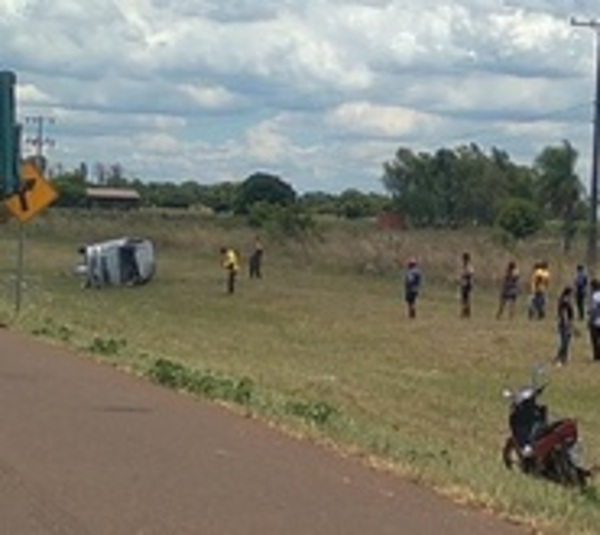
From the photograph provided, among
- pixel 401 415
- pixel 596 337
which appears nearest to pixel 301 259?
pixel 596 337

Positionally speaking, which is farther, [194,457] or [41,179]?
[41,179]

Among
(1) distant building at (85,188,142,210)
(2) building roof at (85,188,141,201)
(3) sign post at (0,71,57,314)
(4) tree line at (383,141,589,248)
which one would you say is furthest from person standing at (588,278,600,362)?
(2) building roof at (85,188,141,201)

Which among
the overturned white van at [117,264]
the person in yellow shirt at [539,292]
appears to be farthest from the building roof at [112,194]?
the person in yellow shirt at [539,292]

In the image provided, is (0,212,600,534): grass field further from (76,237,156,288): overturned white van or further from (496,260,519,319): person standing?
(76,237,156,288): overturned white van

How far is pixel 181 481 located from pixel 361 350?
76.0 feet

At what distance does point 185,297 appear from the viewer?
5116 centimetres

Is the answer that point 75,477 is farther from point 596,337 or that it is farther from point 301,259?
point 301,259

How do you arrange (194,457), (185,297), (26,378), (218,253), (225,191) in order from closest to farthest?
1. (194,457)
2. (26,378)
3. (185,297)
4. (218,253)
5. (225,191)

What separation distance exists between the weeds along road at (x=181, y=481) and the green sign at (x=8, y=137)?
1192cm

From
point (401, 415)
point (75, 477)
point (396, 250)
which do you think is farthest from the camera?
point (396, 250)

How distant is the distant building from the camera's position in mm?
166375

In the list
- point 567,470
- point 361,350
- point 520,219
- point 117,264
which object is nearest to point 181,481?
point 567,470

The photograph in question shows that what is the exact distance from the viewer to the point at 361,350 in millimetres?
33969

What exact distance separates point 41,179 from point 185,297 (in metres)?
20.2
